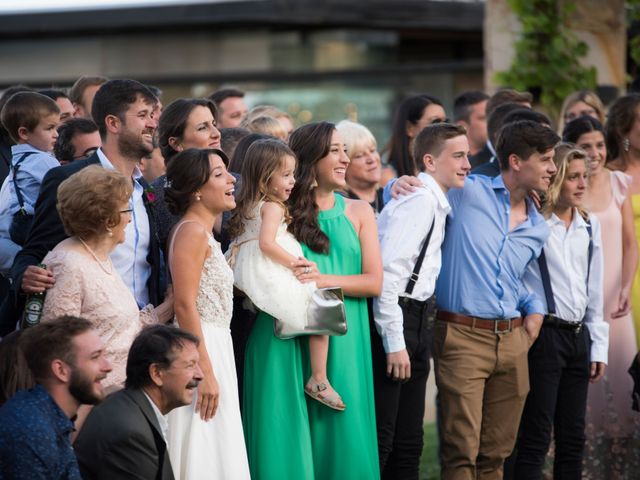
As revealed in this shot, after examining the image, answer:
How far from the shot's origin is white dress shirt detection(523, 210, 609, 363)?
6.90 m

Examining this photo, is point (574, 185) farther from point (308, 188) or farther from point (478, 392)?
point (308, 188)

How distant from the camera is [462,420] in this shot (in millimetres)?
6449

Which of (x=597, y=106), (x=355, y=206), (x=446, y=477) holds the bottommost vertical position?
(x=446, y=477)

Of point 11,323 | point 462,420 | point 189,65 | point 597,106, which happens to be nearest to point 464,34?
point 189,65

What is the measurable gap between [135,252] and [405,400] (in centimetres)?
171

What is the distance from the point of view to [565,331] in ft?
22.6

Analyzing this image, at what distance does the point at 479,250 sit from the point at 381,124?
31.8ft

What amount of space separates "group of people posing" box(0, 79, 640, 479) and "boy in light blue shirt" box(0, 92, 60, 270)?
Answer: 1cm

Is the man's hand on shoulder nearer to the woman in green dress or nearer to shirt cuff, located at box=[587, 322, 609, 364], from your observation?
the woman in green dress

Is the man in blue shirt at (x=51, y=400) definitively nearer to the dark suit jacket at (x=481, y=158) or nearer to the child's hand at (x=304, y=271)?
the child's hand at (x=304, y=271)

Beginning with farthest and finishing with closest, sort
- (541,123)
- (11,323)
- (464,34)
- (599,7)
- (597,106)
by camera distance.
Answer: (464,34) < (599,7) < (597,106) < (541,123) < (11,323)

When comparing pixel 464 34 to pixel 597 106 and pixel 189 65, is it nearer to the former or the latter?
pixel 189 65

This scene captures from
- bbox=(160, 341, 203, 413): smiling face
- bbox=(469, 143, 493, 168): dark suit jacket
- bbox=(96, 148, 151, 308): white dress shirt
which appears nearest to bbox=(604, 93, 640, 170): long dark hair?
bbox=(469, 143, 493, 168): dark suit jacket

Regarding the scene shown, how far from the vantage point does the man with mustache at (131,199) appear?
18.1 ft
